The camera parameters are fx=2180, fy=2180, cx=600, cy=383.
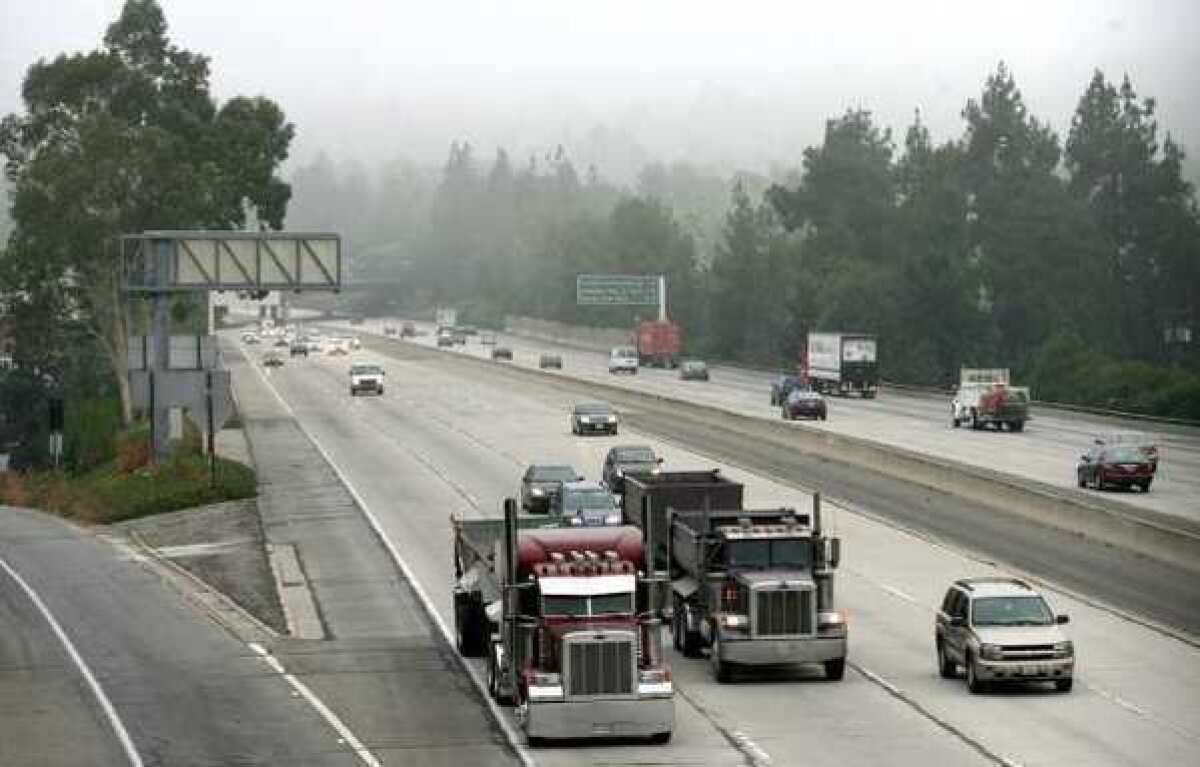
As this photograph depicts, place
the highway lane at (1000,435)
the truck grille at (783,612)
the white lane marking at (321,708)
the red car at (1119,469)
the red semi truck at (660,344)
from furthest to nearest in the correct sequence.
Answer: the red semi truck at (660,344) → the highway lane at (1000,435) → the red car at (1119,469) → the truck grille at (783,612) → the white lane marking at (321,708)

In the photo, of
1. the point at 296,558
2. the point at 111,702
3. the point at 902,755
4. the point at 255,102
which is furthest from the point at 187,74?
the point at 902,755

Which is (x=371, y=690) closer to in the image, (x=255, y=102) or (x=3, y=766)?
(x=3, y=766)

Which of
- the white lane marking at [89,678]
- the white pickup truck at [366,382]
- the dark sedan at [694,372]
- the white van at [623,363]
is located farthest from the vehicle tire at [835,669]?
the white van at [623,363]

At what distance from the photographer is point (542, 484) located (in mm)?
62094

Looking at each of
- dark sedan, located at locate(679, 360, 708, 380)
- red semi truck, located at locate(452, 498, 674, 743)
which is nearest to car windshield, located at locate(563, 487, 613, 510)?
red semi truck, located at locate(452, 498, 674, 743)

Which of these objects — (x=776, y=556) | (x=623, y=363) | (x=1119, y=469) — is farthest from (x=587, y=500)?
(x=623, y=363)

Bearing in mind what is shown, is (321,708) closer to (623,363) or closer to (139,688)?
(139,688)

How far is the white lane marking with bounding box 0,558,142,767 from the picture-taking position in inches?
1179

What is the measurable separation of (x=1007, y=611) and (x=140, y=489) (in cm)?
4604

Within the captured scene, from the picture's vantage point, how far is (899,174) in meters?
194

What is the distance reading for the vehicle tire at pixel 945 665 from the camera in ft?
112

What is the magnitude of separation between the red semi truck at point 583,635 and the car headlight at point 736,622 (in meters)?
3.03

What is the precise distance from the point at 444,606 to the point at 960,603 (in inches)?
560

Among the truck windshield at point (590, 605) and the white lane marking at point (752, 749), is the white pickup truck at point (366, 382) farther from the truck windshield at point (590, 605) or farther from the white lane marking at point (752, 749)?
the truck windshield at point (590, 605)
